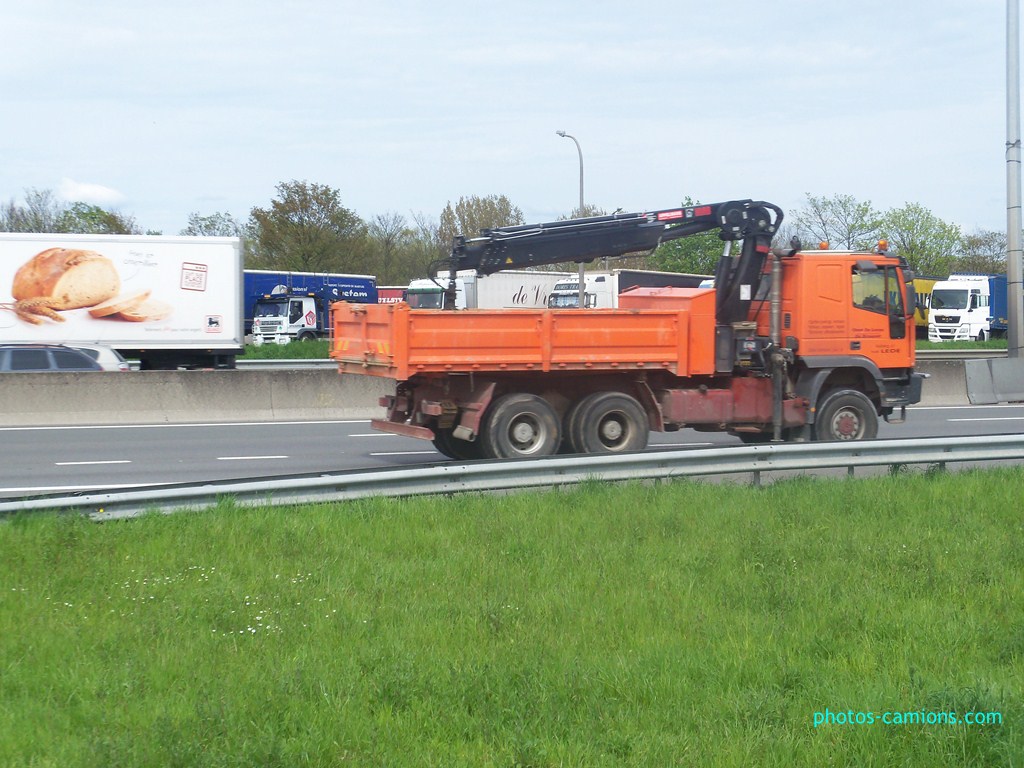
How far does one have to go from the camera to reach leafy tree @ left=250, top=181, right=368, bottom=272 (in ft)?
202

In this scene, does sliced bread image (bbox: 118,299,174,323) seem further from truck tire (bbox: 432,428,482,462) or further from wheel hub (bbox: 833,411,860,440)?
wheel hub (bbox: 833,411,860,440)

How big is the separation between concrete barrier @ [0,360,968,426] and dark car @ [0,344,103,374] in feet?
1.90

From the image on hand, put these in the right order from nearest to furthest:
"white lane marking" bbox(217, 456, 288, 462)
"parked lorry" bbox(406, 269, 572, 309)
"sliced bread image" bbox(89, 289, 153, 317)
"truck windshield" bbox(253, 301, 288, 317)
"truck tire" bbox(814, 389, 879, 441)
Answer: "truck tire" bbox(814, 389, 879, 441)
"white lane marking" bbox(217, 456, 288, 462)
"sliced bread image" bbox(89, 289, 153, 317)
"truck windshield" bbox(253, 301, 288, 317)
"parked lorry" bbox(406, 269, 572, 309)

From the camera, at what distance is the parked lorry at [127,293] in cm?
2900

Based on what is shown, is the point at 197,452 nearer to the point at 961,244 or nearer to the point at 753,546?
the point at 753,546

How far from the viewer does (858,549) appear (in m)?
8.03

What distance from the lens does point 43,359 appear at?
810 inches

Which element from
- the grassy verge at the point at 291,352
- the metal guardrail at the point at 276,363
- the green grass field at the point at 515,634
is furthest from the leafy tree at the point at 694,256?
the green grass field at the point at 515,634

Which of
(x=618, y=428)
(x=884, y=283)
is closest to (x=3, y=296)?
(x=618, y=428)

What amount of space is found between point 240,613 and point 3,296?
25.4 metres

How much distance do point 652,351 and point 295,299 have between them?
35.6 meters

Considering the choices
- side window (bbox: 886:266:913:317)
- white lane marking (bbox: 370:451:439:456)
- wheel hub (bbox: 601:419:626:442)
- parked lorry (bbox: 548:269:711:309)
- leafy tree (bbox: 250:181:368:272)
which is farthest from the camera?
leafy tree (bbox: 250:181:368:272)

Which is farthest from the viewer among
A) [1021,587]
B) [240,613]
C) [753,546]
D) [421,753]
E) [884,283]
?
[884,283]

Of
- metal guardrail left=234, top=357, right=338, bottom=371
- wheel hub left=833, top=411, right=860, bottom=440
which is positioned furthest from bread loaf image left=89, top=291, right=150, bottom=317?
wheel hub left=833, top=411, right=860, bottom=440
